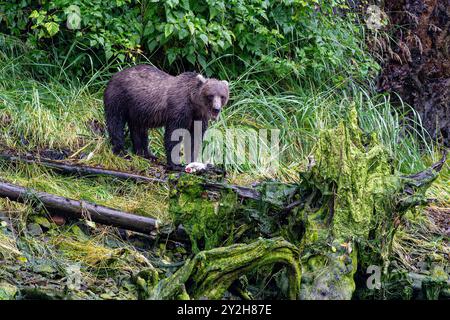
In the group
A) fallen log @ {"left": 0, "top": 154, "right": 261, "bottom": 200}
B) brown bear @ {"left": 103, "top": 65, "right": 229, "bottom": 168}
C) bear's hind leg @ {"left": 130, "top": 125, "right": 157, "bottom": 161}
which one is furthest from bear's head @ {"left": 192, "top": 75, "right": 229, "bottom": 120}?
fallen log @ {"left": 0, "top": 154, "right": 261, "bottom": 200}

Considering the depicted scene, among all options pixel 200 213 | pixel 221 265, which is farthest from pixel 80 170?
pixel 221 265

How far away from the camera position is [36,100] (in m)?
7.75

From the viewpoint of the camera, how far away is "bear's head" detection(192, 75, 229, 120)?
7648 mm

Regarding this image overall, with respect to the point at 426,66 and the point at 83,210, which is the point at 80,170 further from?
the point at 426,66

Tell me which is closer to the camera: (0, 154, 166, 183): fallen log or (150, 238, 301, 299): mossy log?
(150, 238, 301, 299): mossy log

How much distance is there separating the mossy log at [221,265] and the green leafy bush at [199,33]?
11.4 feet

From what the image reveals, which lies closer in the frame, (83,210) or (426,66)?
(83,210)

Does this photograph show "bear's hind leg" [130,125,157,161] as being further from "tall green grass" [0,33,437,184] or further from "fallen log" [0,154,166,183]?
"fallen log" [0,154,166,183]

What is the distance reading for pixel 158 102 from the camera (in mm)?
7785

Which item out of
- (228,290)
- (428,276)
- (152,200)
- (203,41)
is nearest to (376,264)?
(428,276)

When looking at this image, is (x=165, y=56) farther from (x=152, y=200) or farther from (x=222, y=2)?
(x=152, y=200)

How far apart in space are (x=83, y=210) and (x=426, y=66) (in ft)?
14.7

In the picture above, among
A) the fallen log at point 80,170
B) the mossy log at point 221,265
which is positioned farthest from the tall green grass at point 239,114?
the mossy log at point 221,265

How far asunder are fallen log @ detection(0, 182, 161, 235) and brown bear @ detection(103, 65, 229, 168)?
5.80ft
